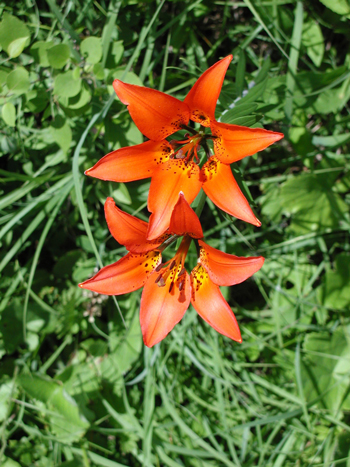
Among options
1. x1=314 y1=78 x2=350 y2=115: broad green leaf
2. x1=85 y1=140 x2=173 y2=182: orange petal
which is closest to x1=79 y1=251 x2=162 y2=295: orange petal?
x1=85 y1=140 x2=173 y2=182: orange petal

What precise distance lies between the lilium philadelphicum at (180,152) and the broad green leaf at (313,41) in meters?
1.08

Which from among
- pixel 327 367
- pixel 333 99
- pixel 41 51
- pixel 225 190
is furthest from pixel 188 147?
pixel 327 367

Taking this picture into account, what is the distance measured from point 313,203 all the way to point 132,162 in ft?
4.68

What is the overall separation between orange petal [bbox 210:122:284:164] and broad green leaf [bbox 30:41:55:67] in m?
0.96

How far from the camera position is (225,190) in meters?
1.43

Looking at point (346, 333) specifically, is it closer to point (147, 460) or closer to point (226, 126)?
point (147, 460)

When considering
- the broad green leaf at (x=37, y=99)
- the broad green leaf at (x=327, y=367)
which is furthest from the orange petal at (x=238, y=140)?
the broad green leaf at (x=327, y=367)

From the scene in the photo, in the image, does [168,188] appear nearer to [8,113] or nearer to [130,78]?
[130,78]

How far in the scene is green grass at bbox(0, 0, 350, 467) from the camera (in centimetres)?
221

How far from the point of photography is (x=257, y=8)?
2084mm

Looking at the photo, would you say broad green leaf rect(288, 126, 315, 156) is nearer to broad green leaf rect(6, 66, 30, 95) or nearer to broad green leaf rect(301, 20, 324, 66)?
broad green leaf rect(301, 20, 324, 66)

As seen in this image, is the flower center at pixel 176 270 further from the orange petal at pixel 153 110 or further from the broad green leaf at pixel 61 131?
the broad green leaf at pixel 61 131

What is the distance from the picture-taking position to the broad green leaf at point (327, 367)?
2.51m

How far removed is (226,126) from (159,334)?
83cm
